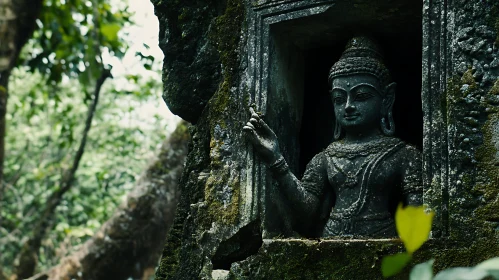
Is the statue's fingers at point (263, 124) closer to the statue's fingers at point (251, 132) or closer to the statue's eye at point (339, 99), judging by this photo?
the statue's fingers at point (251, 132)

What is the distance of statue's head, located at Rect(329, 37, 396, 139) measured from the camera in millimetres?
4633

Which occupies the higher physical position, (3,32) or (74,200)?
(3,32)

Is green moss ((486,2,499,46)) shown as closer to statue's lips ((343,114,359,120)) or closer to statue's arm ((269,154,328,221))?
statue's lips ((343,114,359,120))

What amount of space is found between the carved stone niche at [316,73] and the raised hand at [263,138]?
0.14 metres

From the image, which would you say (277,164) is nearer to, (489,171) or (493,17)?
(489,171)

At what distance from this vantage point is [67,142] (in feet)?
39.5

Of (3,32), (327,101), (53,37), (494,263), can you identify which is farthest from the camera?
(53,37)

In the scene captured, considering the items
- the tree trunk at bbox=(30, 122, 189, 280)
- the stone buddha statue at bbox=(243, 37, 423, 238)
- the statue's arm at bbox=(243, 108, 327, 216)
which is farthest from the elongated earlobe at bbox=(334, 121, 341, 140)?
the tree trunk at bbox=(30, 122, 189, 280)

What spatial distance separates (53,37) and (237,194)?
17.1 feet

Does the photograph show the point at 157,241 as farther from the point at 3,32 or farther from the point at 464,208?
the point at 464,208

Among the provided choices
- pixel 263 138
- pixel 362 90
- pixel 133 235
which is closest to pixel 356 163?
pixel 362 90

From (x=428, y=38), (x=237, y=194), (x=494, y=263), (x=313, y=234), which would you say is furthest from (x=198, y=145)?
(x=494, y=263)

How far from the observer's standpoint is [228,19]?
4.98 metres

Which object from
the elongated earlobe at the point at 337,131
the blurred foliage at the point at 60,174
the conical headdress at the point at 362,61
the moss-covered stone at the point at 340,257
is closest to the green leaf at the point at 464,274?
the moss-covered stone at the point at 340,257
